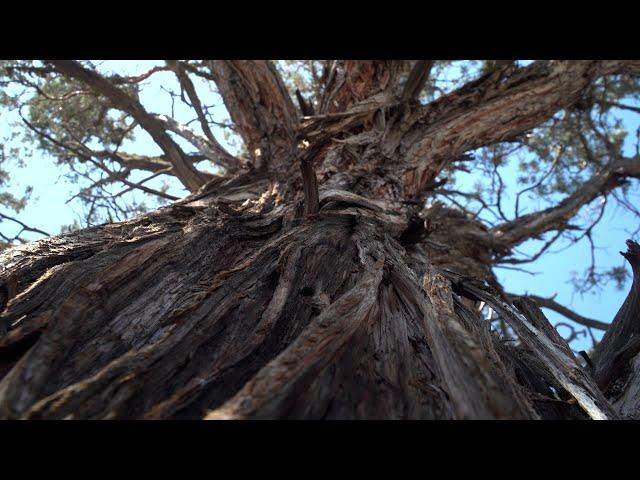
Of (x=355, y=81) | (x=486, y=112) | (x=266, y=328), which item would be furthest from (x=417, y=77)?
(x=266, y=328)

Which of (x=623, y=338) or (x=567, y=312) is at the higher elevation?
(x=567, y=312)

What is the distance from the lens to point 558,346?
1.27 m

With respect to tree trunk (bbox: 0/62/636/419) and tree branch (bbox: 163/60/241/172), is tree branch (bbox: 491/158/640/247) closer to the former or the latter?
tree branch (bbox: 163/60/241/172)

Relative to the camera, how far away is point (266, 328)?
105cm

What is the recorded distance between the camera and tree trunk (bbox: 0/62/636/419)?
0.78m

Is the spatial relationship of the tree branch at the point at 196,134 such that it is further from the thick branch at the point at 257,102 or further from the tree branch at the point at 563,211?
the tree branch at the point at 563,211

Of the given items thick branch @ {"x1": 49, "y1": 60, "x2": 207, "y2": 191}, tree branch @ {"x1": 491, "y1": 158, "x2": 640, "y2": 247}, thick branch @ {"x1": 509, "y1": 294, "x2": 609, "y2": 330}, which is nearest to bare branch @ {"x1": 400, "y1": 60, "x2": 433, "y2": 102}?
tree branch @ {"x1": 491, "y1": 158, "x2": 640, "y2": 247}

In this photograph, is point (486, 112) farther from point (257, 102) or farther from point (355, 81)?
point (257, 102)

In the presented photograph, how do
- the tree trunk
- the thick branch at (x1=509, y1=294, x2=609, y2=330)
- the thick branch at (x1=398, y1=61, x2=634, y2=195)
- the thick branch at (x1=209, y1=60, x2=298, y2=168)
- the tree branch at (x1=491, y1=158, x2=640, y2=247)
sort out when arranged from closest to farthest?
the tree trunk
the thick branch at (x1=398, y1=61, x2=634, y2=195)
the thick branch at (x1=209, y1=60, x2=298, y2=168)
the tree branch at (x1=491, y1=158, x2=640, y2=247)
the thick branch at (x1=509, y1=294, x2=609, y2=330)

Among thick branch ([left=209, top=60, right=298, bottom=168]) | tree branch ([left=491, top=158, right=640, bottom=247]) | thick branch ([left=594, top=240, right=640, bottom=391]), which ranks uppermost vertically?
thick branch ([left=209, top=60, right=298, bottom=168])

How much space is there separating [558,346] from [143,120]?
4.09 m

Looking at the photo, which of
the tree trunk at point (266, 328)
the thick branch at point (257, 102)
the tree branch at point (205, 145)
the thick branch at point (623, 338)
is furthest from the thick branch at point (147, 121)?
the thick branch at point (623, 338)

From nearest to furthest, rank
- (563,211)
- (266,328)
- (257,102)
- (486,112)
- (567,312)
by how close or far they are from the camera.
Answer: (266,328) → (486,112) → (257,102) → (563,211) → (567,312)
